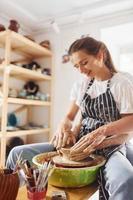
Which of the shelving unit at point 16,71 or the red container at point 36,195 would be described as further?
the shelving unit at point 16,71

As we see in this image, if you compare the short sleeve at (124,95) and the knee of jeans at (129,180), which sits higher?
the short sleeve at (124,95)

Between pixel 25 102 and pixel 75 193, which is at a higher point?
pixel 25 102

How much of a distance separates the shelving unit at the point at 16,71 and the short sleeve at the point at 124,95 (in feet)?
2.70

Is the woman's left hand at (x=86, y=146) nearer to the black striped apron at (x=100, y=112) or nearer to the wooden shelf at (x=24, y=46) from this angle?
the black striped apron at (x=100, y=112)

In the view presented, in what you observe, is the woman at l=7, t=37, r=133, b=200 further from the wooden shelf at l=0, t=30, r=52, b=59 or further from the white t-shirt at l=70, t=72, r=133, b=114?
the wooden shelf at l=0, t=30, r=52, b=59

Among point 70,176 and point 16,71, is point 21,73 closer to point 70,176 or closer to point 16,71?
point 16,71

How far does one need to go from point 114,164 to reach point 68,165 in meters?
0.15

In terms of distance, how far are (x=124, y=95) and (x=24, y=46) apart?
4.18 feet

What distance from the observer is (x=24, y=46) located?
1.90 meters

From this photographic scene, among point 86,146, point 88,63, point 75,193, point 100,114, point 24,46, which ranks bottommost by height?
point 75,193

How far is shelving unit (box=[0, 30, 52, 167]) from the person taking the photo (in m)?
1.58

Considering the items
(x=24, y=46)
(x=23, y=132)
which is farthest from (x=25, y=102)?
(x=24, y=46)

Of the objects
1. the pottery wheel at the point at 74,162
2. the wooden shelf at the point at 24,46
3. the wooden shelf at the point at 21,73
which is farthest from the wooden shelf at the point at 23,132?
the pottery wheel at the point at 74,162

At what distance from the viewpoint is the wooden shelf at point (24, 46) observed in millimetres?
1657
